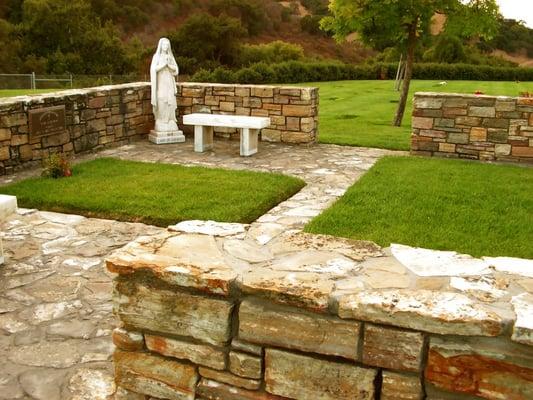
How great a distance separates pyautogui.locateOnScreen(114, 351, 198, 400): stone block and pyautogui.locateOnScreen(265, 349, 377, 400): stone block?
43 cm

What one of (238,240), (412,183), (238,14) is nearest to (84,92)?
(412,183)

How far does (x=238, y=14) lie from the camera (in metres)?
54.8

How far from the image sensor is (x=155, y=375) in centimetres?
292

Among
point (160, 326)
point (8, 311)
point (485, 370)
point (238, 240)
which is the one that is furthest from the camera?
point (8, 311)

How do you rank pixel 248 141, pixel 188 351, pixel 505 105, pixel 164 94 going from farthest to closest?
pixel 164 94
pixel 248 141
pixel 505 105
pixel 188 351

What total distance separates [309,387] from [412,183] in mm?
5326

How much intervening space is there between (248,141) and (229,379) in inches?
278

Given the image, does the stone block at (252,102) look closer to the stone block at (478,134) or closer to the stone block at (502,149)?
the stone block at (478,134)

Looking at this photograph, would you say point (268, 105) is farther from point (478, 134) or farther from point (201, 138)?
point (478, 134)

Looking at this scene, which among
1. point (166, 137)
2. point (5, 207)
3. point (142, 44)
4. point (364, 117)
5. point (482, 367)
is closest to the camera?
point (482, 367)

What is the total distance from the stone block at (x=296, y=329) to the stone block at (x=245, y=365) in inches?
3.8

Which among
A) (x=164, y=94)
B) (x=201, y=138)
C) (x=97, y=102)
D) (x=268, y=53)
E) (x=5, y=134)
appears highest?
(x=268, y=53)

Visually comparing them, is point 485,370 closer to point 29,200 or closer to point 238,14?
point 29,200

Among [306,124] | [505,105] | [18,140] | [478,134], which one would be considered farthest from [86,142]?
[505,105]
